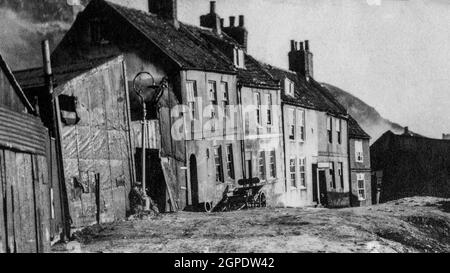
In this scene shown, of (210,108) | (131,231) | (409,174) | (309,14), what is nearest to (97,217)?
(131,231)

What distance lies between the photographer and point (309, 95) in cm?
2803

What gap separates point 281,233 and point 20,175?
15.7 ft

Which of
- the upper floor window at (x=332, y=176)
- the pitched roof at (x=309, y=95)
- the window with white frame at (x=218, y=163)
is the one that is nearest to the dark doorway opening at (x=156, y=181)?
the window with white frame at (x=218, y=163)

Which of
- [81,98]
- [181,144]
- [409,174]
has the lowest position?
A: [409,174]

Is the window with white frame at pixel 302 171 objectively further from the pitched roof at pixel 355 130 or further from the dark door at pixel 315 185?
the pitched roof at pixel 355 130

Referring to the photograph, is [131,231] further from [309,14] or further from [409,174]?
[409,174]

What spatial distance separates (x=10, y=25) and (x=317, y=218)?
27.8 feet

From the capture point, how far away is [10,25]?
1359 cm

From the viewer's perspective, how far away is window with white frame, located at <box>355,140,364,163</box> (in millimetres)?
31703

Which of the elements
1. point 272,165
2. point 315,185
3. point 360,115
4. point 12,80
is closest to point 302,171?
point 315,185

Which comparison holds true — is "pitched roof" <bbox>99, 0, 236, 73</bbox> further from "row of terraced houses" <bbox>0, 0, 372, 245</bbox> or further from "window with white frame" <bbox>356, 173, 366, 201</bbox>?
"window with white frame" <bbox>356, 173, 366, 201</bbox>

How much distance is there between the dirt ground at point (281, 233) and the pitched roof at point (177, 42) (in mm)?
6966

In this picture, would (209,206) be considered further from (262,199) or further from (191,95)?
(191,95)

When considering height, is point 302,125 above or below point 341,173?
above
